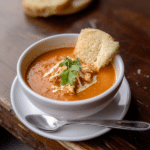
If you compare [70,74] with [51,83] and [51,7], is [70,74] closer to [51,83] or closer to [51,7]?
[51,83]

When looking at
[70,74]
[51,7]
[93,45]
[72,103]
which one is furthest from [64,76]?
[51,7]


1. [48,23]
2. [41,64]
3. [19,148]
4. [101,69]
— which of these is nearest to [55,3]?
[48,23]

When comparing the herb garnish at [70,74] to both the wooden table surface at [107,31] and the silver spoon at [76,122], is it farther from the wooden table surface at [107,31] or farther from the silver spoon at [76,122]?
the wooden table surface at [107,31]

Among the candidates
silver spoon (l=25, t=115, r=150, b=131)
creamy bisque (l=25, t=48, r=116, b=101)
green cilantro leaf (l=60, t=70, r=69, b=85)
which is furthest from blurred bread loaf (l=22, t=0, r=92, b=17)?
silver spoon (l=25, t=115, r=150, b=131)

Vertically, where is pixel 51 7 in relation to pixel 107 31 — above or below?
above

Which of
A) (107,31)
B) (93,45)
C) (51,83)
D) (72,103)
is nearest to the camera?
(72,103)

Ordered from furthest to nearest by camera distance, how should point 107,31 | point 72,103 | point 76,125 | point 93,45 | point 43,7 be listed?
point 43,7, point 107,31, point 93,45, point 76,125, point 72,103

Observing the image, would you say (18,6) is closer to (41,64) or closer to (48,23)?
(48,23)
